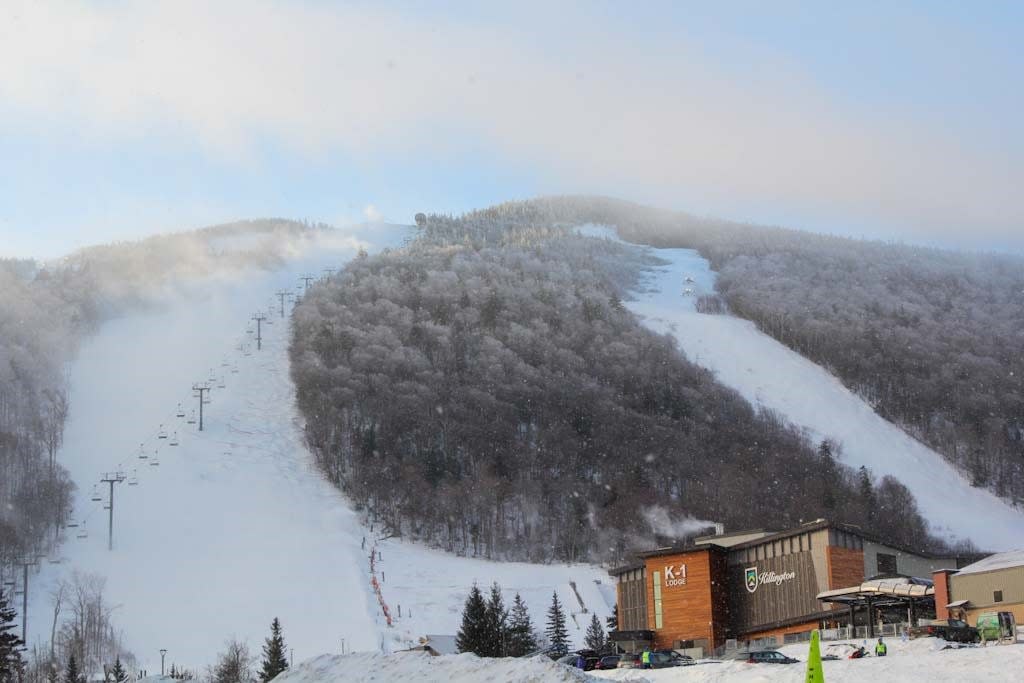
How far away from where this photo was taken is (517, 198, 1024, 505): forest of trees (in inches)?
4528

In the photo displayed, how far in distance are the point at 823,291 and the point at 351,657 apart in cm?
14404

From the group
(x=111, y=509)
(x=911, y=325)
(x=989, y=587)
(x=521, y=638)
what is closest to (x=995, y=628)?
(x=989, y=587)

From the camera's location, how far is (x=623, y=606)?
53500mm

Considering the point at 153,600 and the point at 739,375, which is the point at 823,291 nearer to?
the point at 739,375

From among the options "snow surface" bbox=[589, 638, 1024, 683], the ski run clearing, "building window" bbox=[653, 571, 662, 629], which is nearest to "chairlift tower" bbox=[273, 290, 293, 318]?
the ski run clearing

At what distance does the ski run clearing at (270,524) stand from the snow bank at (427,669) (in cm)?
5

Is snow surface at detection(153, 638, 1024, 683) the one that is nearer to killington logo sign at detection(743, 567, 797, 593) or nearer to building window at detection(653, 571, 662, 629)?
killington logo sign at detection(743, 567, 797, 593)

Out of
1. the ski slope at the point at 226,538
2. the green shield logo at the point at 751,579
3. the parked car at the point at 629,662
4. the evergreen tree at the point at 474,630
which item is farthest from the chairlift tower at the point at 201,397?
the parked car at the point at 629,662

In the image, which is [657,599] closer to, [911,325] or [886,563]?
[886,563]

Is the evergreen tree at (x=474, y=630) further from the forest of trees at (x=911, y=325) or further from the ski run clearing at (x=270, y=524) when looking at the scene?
the forest of trees at (x=911, y=325)

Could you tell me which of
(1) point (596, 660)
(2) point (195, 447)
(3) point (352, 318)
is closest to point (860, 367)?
(3) point (352, 318)

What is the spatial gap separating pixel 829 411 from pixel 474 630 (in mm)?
71228

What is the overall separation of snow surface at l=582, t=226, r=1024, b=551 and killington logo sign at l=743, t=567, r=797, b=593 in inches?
1809

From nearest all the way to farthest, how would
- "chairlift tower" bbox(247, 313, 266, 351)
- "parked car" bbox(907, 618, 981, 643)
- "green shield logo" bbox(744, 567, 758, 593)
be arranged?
"parked car" bbox(907, 618, 981, 643)
"green shield logo" bbox(744, 567, 758, 593)
"chairlift tower" bbox(247, 313, 266, 351)
